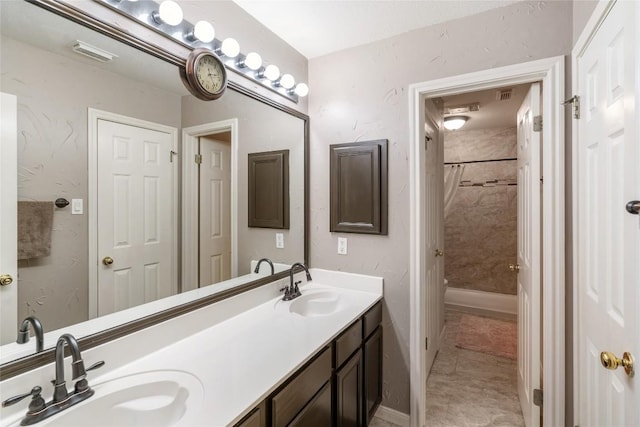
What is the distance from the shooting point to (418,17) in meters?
1.73

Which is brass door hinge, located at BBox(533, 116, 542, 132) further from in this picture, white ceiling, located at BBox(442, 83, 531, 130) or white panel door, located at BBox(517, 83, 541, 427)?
white ceiling, located at BBox(442, 83, 531, 130)

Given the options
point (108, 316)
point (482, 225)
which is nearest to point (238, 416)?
point (108, 316)

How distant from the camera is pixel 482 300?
382 centimetres

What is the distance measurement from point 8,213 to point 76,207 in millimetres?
174

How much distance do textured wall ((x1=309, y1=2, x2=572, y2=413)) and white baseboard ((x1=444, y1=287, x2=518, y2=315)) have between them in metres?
2.28

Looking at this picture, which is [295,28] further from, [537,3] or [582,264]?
[582,264]

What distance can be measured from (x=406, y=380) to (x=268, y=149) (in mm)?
1672

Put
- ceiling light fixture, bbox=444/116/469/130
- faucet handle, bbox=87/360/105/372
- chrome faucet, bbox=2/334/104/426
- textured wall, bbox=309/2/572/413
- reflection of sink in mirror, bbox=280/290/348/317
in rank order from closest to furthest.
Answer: chrome faucet, bbox=2/334/104/426 → faucet handle, bbox=87/360/105/372 → textured wall, bbox=309/2/572/413 → reflection of sink in mirror, bbox=280/290/348/317 → ceiling light fixture, bbox=444/116/469/130

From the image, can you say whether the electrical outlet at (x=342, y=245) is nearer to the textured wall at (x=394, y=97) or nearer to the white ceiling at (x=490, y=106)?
the textured wall at (x=394, y=97)

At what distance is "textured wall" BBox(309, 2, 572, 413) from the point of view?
161 cm

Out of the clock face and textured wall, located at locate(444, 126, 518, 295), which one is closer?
the clock face

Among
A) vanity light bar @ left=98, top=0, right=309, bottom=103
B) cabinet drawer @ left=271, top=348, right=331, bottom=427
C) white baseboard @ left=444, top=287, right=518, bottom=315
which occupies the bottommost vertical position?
white baseboard @ left=444, top=287, right=518, bottom=315

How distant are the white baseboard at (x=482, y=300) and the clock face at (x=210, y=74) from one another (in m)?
3.55

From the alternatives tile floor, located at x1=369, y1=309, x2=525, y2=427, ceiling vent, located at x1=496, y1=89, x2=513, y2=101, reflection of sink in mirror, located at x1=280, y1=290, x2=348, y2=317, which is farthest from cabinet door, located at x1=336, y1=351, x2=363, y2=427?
ceiling vent, located at x1=496, y1=89, x2=513, y2=101
